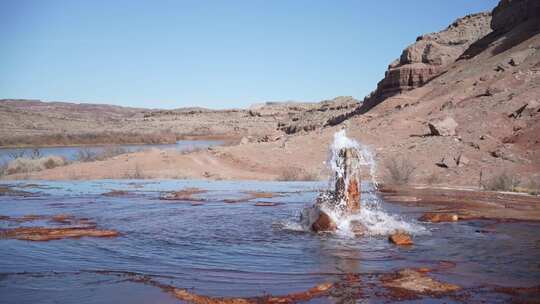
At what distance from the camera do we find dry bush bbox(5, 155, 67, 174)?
89.6 feet

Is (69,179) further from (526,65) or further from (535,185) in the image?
(526,65)

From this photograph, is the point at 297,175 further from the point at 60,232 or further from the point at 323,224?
the point at 60,232

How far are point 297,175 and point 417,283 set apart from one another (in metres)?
17.4

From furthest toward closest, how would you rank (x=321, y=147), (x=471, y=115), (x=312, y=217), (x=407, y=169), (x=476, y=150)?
(x=321, y=147)
(x=471, y=115)
(x=476, y=150)
(x=407, y=169)
(x=312, y=217)

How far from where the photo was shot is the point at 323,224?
965 centimetres

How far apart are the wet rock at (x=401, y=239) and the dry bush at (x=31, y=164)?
74.9ft

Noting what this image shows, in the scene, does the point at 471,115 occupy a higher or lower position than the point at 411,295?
higher

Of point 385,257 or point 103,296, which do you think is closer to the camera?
point 103,296

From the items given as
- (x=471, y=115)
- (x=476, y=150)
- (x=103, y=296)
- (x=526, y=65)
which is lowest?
(x=103, y=296)

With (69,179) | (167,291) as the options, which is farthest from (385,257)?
(69,179)

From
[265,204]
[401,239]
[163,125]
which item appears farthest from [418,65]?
[163,125]

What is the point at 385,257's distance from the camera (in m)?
7.47

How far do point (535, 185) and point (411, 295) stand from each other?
13122mm

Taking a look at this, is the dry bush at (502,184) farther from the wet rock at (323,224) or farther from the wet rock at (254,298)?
the wet rock at (254,298)
